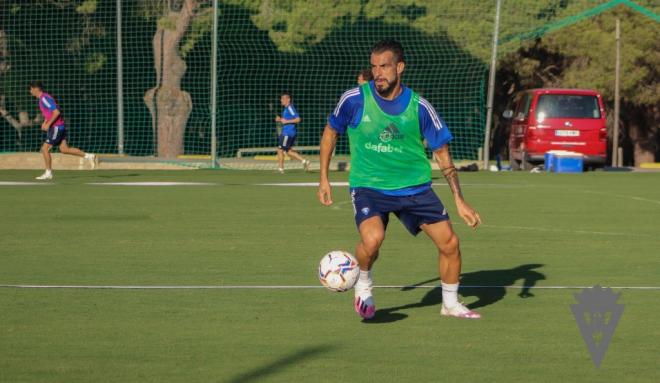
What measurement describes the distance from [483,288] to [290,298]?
1639 millimetres

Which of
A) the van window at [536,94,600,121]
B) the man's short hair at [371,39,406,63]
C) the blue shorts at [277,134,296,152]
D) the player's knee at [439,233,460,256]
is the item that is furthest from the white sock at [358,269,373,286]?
the van window at [536,94,600,121]

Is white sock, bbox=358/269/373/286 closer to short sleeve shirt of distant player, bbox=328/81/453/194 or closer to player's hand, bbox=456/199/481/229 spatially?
player's hand, bbox=456/199/481/229

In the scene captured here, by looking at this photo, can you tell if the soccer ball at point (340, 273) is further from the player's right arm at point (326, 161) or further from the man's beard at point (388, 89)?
the man's beard at point (388, 89)

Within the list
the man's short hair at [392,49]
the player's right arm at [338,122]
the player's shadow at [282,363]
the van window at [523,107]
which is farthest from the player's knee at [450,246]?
the van window at [523,107]

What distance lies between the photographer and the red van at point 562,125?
105 feet

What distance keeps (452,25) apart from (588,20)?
1134cm

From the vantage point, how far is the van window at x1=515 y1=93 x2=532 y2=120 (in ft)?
107

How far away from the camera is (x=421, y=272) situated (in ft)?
37.7

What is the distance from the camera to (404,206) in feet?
28.9

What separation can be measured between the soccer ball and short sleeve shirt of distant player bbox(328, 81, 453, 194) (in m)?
0.86

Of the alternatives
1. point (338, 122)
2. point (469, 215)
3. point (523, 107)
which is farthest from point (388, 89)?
point (523, 107)

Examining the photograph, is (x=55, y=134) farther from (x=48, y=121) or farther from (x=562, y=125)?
(x=562, y=125)

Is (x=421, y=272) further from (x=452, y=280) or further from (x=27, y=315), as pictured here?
(x=27, y=315)

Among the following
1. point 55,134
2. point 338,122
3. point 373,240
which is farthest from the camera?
point 55,134
